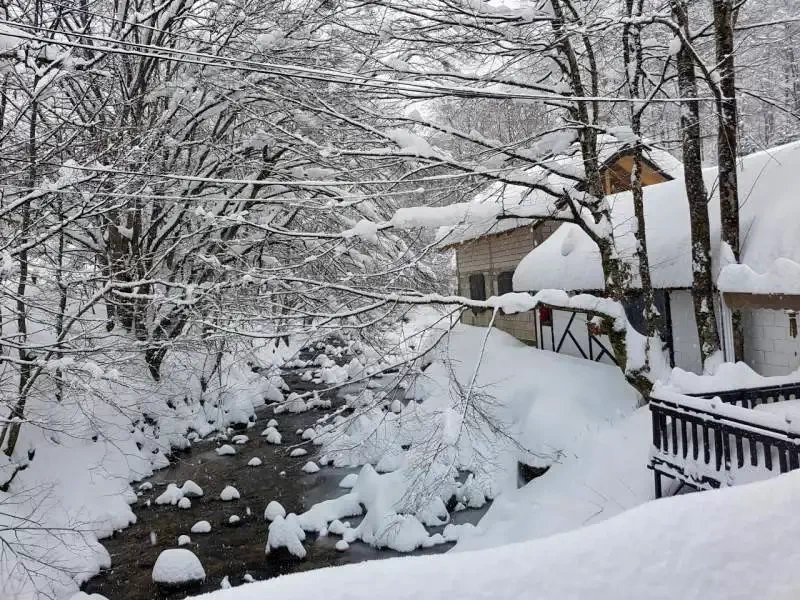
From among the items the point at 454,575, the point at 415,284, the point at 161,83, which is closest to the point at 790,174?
the point at 415,284

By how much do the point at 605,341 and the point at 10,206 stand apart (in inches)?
516

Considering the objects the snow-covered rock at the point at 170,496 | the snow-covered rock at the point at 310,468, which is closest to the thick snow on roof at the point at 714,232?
the snow-covered rock at the point at 310,468

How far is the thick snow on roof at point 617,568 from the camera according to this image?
270cm

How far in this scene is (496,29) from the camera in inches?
326

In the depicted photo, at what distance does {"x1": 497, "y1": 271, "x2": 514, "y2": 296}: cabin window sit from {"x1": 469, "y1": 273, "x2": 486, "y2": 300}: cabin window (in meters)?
1.70

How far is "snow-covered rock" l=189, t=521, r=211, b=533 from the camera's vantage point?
10430mm

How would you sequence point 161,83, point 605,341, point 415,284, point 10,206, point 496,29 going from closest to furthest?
point 10,206 → point 496,29 → point 161,83 → point 415,284 → point 605,341

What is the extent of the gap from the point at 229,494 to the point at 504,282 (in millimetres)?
13817

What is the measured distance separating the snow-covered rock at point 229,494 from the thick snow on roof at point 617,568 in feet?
32.4

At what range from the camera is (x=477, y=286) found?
81.5 ft

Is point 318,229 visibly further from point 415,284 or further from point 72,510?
point 72,510

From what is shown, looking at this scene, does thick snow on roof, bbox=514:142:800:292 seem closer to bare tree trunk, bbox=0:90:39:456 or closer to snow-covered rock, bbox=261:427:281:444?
snow-covered rock, bbox=261:427:281:444

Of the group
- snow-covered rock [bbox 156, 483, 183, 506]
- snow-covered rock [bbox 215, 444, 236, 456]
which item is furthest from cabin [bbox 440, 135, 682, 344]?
snow-covered rock [bbox 156, 483, 183, 506]

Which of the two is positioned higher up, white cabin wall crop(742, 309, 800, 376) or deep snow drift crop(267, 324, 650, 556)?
white cabin wall crop(742, 309, 800, 376)
